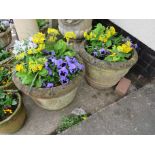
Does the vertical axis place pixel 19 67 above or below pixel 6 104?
above

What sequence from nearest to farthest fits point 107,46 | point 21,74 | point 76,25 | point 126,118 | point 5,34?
point 21,74 < point 126,118 < point 107,46 < point 76,25 < point 5,34

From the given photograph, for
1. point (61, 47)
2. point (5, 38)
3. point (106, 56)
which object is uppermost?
point (61, 47)

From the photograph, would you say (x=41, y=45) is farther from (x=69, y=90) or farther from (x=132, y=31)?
(x=132, y=31)

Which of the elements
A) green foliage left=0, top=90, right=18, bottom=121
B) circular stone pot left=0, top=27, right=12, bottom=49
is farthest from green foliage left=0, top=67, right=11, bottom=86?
circular stone pot left=0, top=27, right=12, bottom=49

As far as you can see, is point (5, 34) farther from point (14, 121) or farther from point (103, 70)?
point (103, 70)

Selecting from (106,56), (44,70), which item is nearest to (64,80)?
(44,70)

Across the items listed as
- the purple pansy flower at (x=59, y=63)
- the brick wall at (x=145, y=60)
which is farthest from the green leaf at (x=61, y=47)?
the brick wall at (x=145, y=60)

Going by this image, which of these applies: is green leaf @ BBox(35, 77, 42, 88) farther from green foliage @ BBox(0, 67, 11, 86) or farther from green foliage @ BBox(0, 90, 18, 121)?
green foliage @ BBox(0, 67, 11, 86)

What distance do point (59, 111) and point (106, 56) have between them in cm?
86

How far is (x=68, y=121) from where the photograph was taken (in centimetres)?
246

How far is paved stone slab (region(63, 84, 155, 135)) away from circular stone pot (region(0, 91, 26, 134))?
540 mm

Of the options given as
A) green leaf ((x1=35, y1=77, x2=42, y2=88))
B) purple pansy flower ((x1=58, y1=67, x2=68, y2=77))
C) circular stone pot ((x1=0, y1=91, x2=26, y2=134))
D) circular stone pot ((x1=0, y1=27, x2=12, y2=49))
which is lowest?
circular stone pot ((x1=0, y1=91, x2=26, y2=134))

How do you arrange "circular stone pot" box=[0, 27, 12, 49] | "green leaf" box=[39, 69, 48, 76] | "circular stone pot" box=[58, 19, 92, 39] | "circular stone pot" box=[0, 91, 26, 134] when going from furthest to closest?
1. "circular stone pot" box=[0, 27, 12, 49]
2. "circular stone pot" box=[58, 19, 92, 39]
3. "circular stone pot" box=[0, 91, 26, 134]
4. "green leaf" box=[39, 69, 48, 76]

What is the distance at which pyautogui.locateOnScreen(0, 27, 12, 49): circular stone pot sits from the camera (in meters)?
3.25
